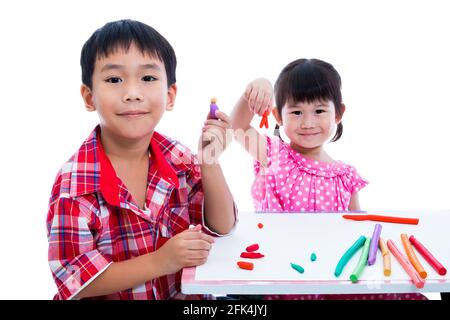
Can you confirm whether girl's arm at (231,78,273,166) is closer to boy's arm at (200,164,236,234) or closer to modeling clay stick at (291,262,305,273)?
boy's arm at (200,164,236,234)

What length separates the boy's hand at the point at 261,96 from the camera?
1249 millimetres

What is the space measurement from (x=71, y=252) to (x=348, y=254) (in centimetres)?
47

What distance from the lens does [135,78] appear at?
40.8 inches

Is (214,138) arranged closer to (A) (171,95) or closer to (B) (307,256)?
(A) (171,95)

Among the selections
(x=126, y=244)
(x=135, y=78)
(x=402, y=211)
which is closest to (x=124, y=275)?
(x=126, y=244)

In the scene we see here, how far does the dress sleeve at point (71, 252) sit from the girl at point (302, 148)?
1.76 feet

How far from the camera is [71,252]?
0.98m

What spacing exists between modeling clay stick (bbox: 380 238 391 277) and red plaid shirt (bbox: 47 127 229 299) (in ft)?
1.18

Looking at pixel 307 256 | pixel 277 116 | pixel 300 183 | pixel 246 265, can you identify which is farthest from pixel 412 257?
pixel 277 116

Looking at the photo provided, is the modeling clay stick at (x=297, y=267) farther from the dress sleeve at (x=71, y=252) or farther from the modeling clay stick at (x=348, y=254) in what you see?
the dress sleeve at (x=71, y=252)

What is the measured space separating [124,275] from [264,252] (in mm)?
244

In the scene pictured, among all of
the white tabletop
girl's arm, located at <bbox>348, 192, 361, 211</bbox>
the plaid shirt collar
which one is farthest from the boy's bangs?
girl's arm, located at <bbox>348, 192, 361, 211</bbox>

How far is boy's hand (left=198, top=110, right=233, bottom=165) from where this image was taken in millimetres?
1058
